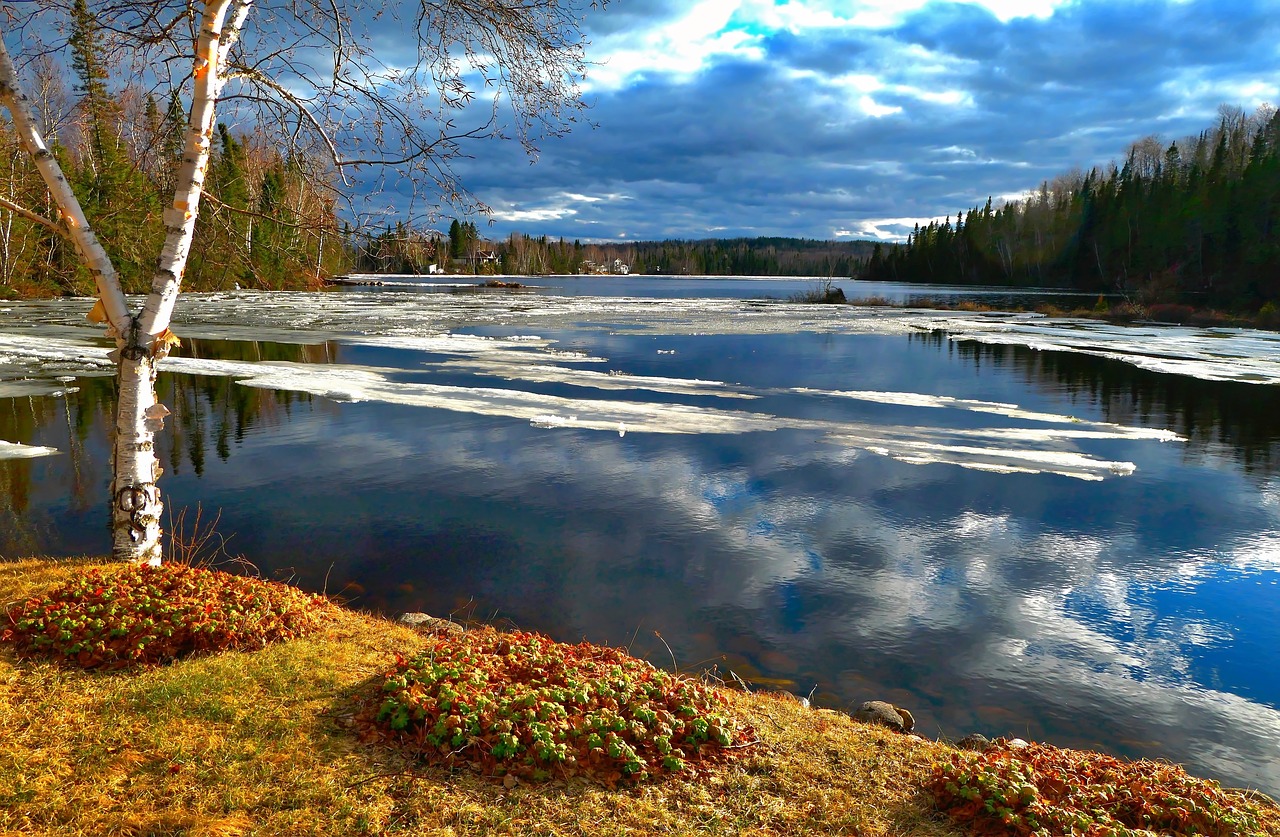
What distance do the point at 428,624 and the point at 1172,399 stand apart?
22472mm

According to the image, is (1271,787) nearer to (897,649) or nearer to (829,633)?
(897,649)

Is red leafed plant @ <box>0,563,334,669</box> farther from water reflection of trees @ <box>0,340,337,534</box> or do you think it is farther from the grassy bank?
water reflection of trees @ <box>0,340,337,534</box>

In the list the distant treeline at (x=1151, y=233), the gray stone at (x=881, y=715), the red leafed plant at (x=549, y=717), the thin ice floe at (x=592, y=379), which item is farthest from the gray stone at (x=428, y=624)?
the distant treeline at (x=1151, y=233)

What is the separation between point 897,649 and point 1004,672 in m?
0.95

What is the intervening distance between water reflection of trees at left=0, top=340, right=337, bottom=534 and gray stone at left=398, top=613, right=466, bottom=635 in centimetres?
504

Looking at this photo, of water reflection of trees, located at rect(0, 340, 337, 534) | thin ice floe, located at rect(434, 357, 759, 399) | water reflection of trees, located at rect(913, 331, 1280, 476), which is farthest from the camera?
thin ice floe, located at rect(434, 357, 759, 399)

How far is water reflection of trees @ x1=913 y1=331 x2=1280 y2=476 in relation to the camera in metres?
16.6

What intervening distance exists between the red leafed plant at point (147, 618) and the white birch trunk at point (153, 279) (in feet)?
2.54

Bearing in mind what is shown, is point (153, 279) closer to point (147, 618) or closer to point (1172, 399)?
point (147, 618)

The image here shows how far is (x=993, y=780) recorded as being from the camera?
448 centimetres

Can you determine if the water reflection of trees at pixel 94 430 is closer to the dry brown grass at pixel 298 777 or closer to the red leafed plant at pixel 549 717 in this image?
the dry brown grass at pixel 298 777

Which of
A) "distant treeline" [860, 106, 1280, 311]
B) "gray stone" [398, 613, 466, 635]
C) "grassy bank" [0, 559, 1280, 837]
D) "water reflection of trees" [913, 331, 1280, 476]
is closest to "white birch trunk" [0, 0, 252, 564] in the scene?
"grassy bank" [0, 559, 1280, 837]

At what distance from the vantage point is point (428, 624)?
7.29 meters

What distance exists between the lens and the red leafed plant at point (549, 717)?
4.54 m
